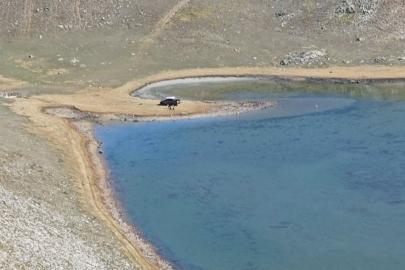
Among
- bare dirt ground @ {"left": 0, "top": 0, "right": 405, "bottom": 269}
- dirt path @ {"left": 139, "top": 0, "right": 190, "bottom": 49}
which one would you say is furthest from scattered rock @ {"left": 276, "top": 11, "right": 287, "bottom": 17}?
dirt path @ {"left": 139, "top": 0, "right": 190, "bottom": 49}

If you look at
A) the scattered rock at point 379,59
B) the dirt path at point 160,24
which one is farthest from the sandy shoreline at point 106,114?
the dirt path at point 160,24

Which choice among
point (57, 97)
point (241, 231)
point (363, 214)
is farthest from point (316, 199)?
point (57, 97)

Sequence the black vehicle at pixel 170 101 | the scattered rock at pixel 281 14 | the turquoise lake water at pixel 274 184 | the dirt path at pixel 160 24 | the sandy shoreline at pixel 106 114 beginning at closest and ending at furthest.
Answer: the turquoise lake water at pixel 274 184 → the sandy shoreline at pixel 106 114 → the black vehicle at pixel 170 101 → the dirt path at pixel 160 24 → the scattered rock at pixel 281 14

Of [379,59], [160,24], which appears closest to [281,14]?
[379,59]

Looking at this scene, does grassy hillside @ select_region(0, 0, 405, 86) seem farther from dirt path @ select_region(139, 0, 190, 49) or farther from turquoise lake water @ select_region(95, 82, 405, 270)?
turquoise lake water @ select_region(95, 82, 405, 270)

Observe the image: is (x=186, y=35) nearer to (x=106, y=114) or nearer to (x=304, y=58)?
(x=304, y=58)

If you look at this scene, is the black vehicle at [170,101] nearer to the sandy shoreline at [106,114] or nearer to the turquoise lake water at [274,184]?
the sandy shoreline at [106,114]
